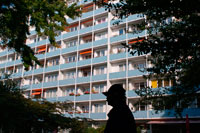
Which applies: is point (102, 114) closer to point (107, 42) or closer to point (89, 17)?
point (107, 42)

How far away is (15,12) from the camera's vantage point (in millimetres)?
7668

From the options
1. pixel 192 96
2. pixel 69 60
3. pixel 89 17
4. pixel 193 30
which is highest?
pixel 89 17

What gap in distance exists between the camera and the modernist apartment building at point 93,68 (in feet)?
98.9

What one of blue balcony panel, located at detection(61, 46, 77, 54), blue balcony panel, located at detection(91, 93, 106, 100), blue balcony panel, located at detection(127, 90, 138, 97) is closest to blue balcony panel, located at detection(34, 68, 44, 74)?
blue balcony panel, located at detection(61, 46, 77, 54)

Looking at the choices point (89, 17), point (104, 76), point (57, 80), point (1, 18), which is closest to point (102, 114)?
point (104, 76)

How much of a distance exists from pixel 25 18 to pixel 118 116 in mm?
6291

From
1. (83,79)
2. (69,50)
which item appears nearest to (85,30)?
(69,50)

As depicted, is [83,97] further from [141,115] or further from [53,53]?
[53,53]

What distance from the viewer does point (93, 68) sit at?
34.9 meters

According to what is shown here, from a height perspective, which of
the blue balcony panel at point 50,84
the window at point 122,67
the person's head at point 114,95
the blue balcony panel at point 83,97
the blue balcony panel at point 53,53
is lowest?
the blue balcony panel at point 83,97

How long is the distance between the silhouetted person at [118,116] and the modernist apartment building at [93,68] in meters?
23.8

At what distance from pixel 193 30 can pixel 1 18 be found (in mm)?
6515

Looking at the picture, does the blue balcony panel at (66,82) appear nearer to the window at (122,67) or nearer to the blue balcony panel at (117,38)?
the window at (122,67)

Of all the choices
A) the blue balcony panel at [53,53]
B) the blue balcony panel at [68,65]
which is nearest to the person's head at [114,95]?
the blue balcony panel at [68,65]
